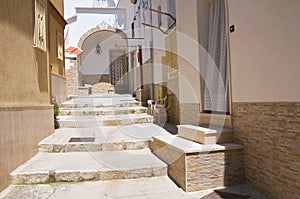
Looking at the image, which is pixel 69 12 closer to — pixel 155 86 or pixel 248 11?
pixel 155 86

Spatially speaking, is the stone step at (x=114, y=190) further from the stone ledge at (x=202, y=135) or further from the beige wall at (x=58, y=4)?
the beige wall at (x=58, y=4)

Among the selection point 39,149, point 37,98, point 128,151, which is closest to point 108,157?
point 128,151

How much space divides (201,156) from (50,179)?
230 centimetres

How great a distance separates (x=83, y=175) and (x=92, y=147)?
4.03 feet

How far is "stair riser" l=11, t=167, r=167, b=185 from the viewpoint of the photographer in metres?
3.75

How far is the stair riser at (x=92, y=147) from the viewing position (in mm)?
4965

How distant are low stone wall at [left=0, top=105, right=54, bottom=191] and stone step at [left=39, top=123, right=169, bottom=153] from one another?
36 centimetres

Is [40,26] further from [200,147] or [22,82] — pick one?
[200,147]

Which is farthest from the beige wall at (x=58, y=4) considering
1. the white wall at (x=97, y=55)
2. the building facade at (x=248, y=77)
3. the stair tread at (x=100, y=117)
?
the white wall at (x=97, y=55)

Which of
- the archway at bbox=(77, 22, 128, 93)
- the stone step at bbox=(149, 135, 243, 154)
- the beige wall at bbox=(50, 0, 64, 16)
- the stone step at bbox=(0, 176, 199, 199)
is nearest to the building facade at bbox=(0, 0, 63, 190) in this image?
the stone step at bbox=(0, 176, 199, 199)

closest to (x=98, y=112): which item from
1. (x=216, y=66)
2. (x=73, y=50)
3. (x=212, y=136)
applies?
(x=216, y=66)

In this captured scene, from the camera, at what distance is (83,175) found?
3.87m

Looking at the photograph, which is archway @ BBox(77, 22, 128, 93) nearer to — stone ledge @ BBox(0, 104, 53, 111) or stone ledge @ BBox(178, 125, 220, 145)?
stone ledge @ BBox(0, 104, 53, 111)

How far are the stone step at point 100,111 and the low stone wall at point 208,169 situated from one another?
14.4 feet
